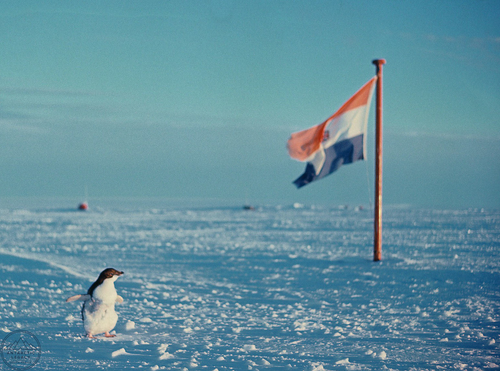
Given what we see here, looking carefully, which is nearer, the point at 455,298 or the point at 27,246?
the point at 455,298

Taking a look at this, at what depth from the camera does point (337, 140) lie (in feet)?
38.5

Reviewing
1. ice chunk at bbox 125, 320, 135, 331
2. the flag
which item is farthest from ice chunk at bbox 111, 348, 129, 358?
the flag

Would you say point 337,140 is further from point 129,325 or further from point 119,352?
point 119,352

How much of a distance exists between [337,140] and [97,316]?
7778mm

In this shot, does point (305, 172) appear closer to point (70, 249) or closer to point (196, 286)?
point (196, 286)

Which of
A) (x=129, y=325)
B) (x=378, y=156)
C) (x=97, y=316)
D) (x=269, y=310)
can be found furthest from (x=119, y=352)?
(x=378, y=156)

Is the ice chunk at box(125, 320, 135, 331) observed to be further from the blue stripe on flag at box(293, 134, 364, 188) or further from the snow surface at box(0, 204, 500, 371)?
the blue stripe on flag at box(293, 134, 364, 188)

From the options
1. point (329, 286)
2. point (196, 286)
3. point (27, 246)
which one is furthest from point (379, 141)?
point (27, 246)

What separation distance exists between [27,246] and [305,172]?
11758 millimetres

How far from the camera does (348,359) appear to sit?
518cm

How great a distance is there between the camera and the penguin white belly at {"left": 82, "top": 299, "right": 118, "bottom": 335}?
5.62 m

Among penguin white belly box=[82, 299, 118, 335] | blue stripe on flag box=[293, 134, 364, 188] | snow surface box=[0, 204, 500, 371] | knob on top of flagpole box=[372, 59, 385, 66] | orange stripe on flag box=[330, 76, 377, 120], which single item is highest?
knob on top of flagpole box=[372, 59, 385, 66]

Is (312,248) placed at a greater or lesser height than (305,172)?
lesser

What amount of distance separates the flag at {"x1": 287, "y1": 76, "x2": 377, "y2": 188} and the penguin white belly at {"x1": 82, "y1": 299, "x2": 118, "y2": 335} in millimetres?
7025
